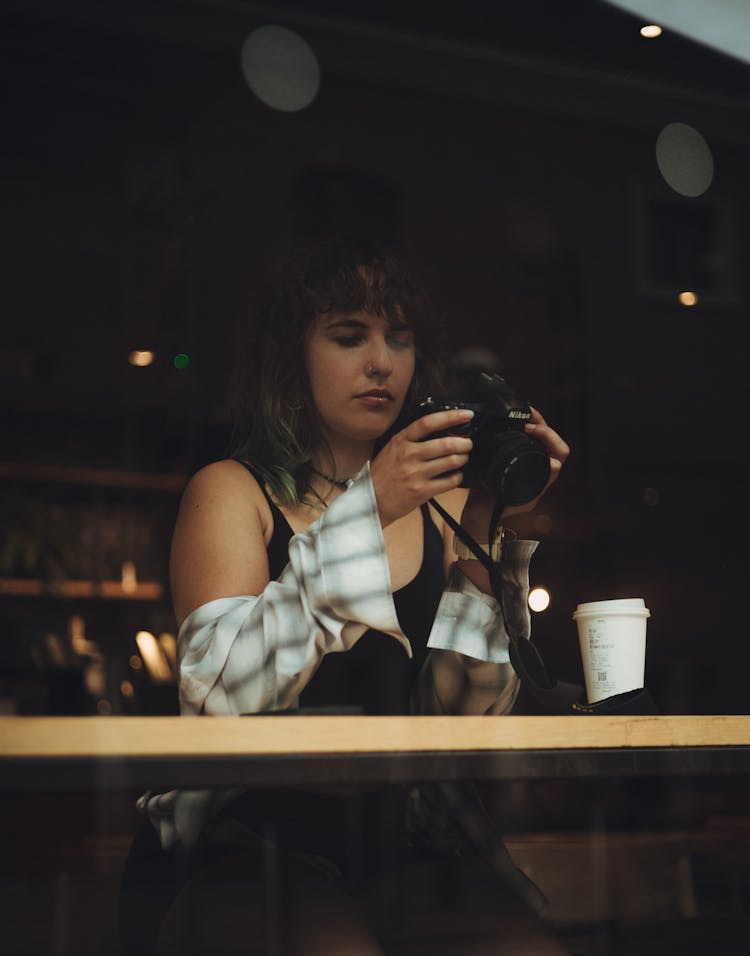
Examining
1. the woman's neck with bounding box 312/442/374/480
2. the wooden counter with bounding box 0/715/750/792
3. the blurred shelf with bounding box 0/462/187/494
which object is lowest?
the wooden counter with bounding box 0/715/750/792

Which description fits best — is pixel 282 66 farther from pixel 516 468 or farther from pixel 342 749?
pixel 342 749

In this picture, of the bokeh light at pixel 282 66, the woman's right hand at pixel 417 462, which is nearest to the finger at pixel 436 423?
the woman's right hand at pixel 417 462

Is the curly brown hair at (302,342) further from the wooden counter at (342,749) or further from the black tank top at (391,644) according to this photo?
the wooden counter at (342,749)

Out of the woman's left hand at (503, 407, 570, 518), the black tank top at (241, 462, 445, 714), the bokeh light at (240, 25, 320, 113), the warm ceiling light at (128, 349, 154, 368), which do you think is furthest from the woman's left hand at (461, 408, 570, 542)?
the warm ceiling light at (128, 349, 154, 368)

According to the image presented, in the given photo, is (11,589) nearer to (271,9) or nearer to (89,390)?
(89,390)

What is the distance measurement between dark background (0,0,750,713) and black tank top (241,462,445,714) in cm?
62

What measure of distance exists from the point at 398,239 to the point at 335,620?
4.63 ft

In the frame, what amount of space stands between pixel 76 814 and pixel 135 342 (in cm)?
236

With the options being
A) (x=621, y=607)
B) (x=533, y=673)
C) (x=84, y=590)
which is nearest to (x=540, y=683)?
(x=533, y=673)

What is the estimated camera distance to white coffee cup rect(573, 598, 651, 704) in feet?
3.66

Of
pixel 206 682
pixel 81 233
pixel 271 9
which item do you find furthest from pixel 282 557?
pixel 81 233

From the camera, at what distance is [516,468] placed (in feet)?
3.66

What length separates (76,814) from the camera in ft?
8.03

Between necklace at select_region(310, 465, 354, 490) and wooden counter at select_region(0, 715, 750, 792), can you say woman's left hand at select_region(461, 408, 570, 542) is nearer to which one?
necklace at select_region(310, 465, 354, 490)
